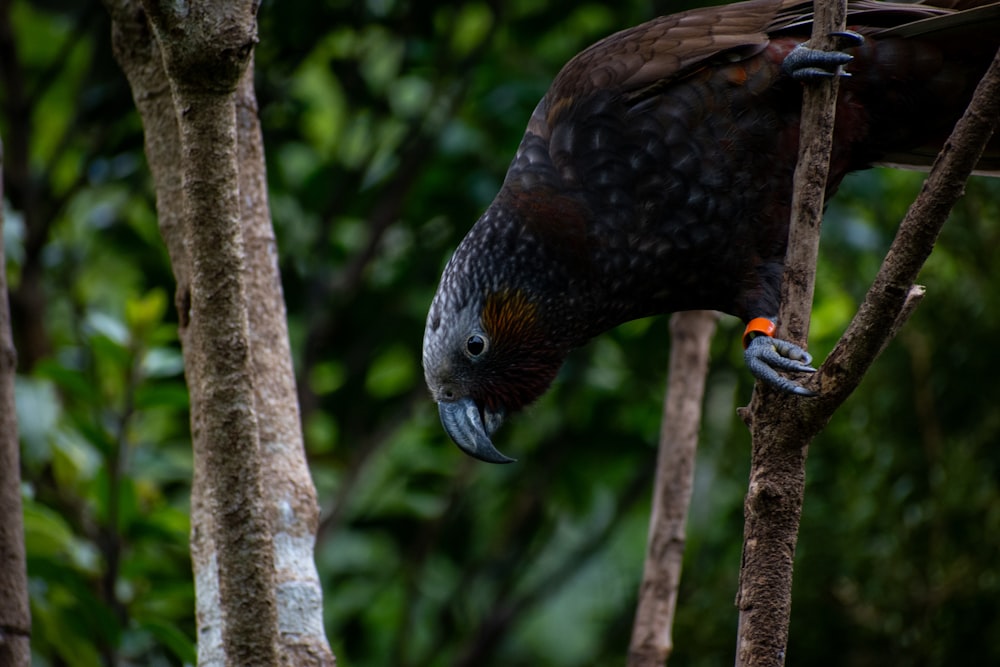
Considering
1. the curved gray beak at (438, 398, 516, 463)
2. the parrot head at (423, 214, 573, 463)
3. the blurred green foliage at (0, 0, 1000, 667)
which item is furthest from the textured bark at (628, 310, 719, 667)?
the blurred green foliage at (0, 0, 1000, 667)

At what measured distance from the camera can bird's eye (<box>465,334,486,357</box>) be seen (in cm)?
276

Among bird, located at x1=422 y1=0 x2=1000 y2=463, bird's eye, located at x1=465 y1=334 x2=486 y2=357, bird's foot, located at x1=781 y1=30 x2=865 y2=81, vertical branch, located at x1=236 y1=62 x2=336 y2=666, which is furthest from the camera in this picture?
bird's eye, located at x1=465 y1=334 x2=486 y2=357

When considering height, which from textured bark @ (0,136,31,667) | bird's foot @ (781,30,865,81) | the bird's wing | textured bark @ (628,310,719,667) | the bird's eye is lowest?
textured bark @ (0,136,31,667)

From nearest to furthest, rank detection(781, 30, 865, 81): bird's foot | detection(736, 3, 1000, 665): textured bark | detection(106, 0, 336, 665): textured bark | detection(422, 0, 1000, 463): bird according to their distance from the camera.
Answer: detection(106, 0, 336, 665): textured bark → detection(736, 3, 1000, 665): textured bark → detection(781, 30, 865, 81): bird's foot → detection(422, 0, 1000, 463): bird

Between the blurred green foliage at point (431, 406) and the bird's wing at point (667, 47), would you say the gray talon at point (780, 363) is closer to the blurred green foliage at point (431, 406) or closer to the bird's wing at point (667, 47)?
the bird's wing at point (667, 47)

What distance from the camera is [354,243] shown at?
443 centimetres

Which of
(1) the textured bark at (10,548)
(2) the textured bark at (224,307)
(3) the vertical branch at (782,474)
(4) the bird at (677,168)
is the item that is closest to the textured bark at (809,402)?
(3) the vertical branch at (782,474)

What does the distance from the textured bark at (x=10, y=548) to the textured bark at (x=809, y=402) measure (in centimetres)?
126

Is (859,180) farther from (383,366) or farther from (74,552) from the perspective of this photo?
(74,552)

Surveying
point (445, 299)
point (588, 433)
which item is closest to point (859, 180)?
point (588, 433)

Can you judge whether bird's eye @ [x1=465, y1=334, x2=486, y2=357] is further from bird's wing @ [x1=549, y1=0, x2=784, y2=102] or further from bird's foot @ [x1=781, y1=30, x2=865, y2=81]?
bird's foot @ [x1=781, y1=30, x2=865, y2=81]

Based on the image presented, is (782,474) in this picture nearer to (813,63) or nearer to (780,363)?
(780,363)

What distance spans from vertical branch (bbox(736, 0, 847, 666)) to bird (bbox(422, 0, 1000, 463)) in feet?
2.29

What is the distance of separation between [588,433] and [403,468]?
0.79 m
